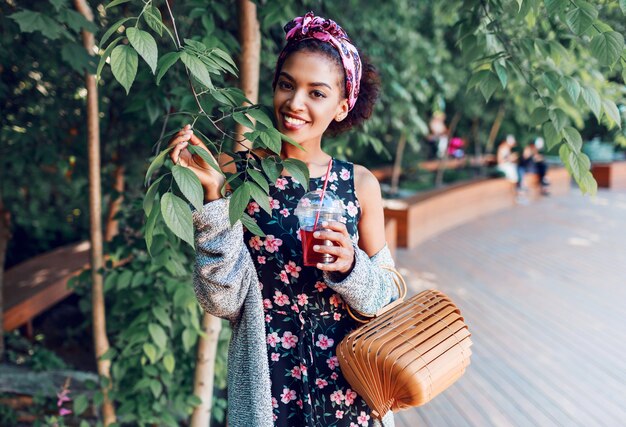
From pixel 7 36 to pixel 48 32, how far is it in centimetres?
72

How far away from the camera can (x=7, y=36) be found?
2609 millimetres

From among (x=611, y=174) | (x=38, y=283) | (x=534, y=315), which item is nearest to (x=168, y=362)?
(x=38, y=283)

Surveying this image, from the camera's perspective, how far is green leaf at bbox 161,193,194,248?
46.9 inches

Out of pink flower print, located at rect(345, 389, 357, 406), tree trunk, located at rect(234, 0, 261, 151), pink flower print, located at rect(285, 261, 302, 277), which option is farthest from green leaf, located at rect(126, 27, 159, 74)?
tree trunk, located at rect(234, 0, 261, 151)

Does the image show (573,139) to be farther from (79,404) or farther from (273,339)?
(79,404)

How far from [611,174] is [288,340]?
13244 millimetres

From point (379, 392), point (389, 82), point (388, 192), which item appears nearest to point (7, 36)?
point (379, 392)

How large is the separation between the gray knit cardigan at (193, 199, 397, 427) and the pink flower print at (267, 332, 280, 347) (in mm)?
48

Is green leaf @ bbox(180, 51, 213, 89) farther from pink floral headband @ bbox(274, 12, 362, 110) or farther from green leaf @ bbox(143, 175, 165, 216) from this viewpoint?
pink floral headband @ bbox(274, 12, 362, 110)

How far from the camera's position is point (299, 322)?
63.7 inches

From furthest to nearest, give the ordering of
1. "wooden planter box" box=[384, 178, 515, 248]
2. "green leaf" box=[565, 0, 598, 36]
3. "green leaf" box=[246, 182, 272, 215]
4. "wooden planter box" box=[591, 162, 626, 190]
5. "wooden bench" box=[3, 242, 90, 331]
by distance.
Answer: "wooden planter box" box=[591, 162, 626, 190]
"wooden planter box" box=[384, 178, 515, 248]
"wooden bench" box=[3, 242, 90, 331]
"green leaf" box=[565, 0, 598, 36]
"green leaf" box=[246, 182, 272, 215]

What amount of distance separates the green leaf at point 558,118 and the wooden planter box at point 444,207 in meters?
5.69

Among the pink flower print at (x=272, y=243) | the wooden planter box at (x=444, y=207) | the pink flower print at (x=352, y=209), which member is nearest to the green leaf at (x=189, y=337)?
the pink flower print at (x=272, y=243)

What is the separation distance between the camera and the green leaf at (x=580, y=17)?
67.2 inches
